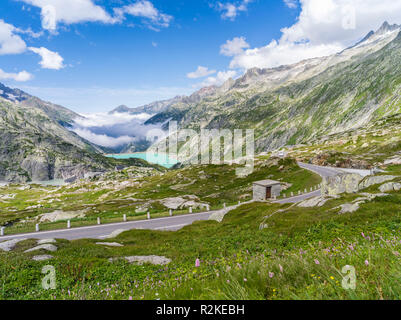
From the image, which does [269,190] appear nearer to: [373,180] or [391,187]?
[373,180]

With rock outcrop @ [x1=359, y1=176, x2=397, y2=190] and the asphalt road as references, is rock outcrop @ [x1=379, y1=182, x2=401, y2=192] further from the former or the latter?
the asphalt road

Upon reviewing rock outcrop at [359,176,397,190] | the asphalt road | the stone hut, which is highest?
rock outcrop at [359,176,397,190]

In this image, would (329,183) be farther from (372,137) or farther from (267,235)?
(372,137)

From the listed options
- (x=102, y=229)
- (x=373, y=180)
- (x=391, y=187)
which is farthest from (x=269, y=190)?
(x=102, y=229)

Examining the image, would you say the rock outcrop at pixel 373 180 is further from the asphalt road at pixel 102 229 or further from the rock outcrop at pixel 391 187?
the asphalt road at pixel 102 229

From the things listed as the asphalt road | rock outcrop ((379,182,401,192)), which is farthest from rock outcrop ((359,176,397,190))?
the asphalt road

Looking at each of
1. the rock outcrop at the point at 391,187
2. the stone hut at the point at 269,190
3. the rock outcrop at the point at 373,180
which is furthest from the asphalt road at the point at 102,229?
the rock outcrop at the point at 373,180

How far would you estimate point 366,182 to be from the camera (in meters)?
33.6

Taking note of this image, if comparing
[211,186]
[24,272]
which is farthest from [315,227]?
[211,186]

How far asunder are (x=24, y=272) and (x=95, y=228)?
1147 inches

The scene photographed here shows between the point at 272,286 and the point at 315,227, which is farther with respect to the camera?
the point at 315,227

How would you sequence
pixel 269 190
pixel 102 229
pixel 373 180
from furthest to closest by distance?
pixel 269 190 < pixel 102 229 < pixel 373 180

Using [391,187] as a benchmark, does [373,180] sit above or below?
below
